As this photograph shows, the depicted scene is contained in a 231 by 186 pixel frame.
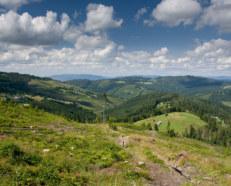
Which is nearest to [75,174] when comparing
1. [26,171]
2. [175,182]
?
[26,171]

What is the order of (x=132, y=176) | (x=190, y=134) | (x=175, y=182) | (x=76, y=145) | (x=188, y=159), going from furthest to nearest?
(x=190, y=134) < (x=76, y=145) < (x=188, y=159) < (x=175, y=182) < (x=132, y=176)

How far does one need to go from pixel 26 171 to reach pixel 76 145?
14490 millimetres

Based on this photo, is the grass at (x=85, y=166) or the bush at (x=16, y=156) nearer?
the grass at (x=85, y=166)

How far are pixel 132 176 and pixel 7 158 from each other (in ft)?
29.3

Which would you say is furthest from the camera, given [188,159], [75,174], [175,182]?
[188,159]

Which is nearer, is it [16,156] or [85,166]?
[16,156]

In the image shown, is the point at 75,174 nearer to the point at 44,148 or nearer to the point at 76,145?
the point at 44,148

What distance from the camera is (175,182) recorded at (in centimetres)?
1834

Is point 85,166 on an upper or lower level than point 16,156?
lower

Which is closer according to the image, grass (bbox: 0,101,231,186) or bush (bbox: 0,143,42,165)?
grass (bbox: 0,101,231,186)

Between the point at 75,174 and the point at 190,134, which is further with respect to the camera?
the point at 190,134

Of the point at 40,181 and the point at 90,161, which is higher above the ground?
the point at 40,181

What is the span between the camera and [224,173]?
22.5 m

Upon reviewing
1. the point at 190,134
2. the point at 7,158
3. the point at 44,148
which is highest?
the point at 7,158
